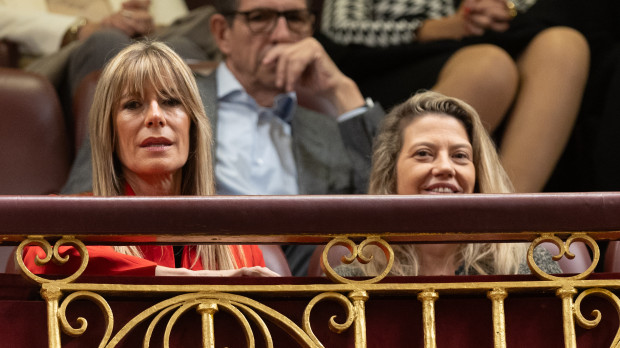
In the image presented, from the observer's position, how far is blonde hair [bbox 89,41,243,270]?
94 cm

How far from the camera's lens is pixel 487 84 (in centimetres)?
134

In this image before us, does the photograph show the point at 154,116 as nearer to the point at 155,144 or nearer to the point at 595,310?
the point at 155,144

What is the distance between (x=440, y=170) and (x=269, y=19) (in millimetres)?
438

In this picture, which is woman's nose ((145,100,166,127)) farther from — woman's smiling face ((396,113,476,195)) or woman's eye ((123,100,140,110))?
woman's smiling face ((396,113,476,195))

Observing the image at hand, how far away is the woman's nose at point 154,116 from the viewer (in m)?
0.94

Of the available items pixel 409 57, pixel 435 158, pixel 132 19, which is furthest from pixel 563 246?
pixel 132 19

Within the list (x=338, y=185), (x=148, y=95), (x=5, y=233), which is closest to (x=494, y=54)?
(x=338, y=185)

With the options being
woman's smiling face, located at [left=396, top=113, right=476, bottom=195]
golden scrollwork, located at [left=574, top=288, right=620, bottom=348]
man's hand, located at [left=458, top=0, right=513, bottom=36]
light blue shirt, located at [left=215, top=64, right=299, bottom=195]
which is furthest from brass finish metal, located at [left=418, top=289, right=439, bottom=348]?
man's hand, located at [left=458, top=0, right=513, bottom=36]

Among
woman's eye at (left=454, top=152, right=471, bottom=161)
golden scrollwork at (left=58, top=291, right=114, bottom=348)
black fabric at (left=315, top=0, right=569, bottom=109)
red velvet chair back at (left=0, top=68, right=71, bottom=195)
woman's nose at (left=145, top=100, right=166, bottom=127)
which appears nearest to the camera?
golden scrollwork at (left=58, top=291, right=114, bottom=348)

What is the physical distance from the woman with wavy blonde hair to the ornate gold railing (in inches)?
11.6

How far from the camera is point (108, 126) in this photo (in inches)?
37.5

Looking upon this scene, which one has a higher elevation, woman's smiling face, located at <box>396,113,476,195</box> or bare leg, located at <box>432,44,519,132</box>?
bare leg, located at <box>432,44,519,132</box>

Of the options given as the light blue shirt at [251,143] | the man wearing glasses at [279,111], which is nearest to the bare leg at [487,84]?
the man wearing glasses at [279,111]

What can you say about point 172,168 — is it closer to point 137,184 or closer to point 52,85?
point 137,184
